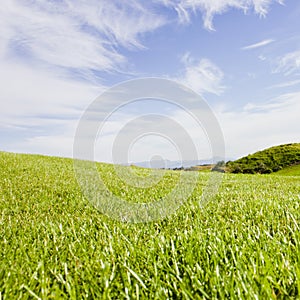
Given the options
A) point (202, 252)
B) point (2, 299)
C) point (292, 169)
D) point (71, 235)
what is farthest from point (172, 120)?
point (292, 169)

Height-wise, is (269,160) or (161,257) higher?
(269,160)

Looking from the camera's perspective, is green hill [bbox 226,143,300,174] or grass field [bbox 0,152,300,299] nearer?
grass field [bbox 0,152,300,299]

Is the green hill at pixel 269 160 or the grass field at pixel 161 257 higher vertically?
the green hill at pixel 269 160

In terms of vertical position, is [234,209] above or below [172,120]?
below

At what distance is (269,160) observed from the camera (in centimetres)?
7838

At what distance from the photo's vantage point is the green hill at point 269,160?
239 feet


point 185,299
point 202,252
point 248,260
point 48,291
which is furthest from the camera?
point 202,252

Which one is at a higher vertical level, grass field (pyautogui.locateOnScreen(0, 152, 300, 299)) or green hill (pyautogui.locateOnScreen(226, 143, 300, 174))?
green hill (pyautogui.locateOnScreen(226, 143, 300, 174))

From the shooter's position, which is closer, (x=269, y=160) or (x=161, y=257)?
(x=161, y=257)

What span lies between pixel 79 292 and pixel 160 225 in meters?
2.10

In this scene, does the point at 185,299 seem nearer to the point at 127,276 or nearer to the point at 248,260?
the point at 127,276

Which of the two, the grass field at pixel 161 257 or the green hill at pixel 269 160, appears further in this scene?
the green hill at pixel 269 160

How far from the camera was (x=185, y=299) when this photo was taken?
2141 mm

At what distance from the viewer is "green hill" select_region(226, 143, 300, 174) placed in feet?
239
